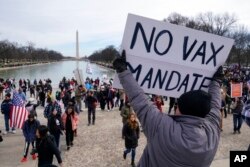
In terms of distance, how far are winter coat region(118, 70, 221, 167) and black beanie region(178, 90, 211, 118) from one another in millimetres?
31

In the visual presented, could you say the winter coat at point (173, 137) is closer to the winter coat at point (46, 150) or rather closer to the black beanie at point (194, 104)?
the black beanie at point (194, 104)

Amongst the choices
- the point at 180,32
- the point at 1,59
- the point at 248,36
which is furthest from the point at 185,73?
the point at 1,59

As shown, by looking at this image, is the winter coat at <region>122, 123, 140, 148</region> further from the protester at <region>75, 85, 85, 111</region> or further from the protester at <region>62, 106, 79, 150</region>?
the protester at <region>75, 85, 85, 111</region>

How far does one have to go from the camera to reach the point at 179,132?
80.4 inches

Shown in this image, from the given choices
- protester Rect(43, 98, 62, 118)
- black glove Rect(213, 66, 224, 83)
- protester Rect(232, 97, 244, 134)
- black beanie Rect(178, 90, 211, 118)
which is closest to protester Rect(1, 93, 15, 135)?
protester Rect(43, 98, 62, 118)

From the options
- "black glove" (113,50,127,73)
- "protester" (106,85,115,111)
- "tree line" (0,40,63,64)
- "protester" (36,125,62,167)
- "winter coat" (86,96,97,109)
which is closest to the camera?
"black glove" (113,50,127,73)

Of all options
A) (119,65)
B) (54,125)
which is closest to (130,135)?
(54,125)

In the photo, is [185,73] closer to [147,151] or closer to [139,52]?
[139,52]

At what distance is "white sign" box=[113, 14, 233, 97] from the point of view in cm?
266

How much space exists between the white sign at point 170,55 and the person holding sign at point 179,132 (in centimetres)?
48

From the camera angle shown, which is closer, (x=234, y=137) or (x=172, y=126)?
(x=172, y=126)

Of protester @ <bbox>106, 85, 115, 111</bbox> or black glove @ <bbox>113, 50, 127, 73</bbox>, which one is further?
protester @ <bbox>106, 85, 115, 111</bbox>

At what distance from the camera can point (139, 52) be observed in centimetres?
267

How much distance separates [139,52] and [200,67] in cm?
50
